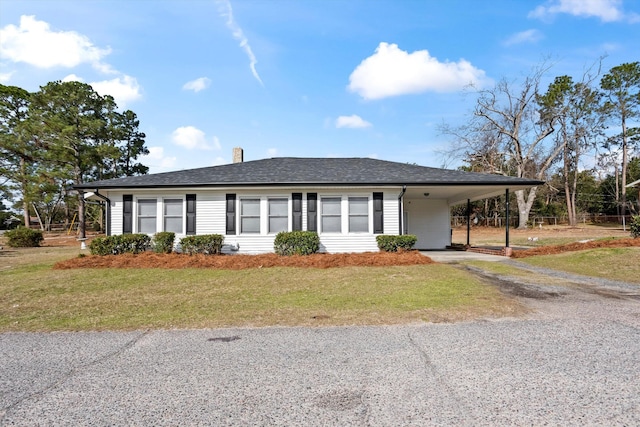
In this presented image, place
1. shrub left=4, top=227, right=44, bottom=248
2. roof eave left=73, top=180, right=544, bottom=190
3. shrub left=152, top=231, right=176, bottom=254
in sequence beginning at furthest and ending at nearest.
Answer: shrub left=4, top=227, right=44, bottom=248 < roof eave left=73, top=180, right=544, bottom=190 < shrub left=152, top=231, right=176, bottom=254

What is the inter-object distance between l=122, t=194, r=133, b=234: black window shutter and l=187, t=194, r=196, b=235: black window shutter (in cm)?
219

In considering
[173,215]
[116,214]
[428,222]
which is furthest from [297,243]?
[428,222]

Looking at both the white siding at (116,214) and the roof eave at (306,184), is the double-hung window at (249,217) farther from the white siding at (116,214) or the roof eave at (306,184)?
the white siding at (116,214)

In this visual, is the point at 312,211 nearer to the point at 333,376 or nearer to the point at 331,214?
the point at 331,214

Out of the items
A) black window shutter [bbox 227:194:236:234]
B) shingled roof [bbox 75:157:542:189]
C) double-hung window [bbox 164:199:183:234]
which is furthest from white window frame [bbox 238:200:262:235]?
double-hung window [bbox 164:199:183:234]

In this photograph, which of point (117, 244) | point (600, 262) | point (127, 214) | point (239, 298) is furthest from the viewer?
point (127, 214)

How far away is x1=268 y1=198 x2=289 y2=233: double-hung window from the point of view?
14330mm

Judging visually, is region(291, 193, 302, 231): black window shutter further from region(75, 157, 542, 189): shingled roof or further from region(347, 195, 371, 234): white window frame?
region(347, 195, 371, 234): white window frame

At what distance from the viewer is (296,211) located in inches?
562

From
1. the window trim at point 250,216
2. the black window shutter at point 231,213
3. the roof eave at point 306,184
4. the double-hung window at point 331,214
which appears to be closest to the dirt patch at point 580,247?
the roof eave at point 306,184

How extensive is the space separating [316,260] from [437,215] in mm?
9719

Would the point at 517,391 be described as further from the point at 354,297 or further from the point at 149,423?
the point at 354,297

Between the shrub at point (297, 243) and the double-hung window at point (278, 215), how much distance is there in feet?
3.05

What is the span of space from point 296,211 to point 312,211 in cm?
61
